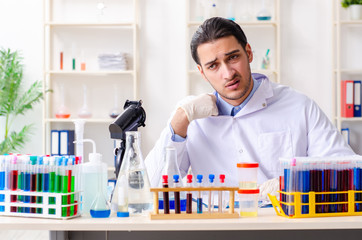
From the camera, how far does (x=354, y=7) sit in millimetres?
4371

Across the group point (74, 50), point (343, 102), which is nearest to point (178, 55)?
point (74, 50)

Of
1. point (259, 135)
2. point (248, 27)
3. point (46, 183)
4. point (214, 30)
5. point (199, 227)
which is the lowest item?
point (199, 227)

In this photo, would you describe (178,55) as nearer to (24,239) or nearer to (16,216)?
(24,239)

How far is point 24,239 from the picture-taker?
389 cm

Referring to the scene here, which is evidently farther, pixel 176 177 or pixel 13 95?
pixel 13 95

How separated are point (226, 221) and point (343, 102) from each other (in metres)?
3.29

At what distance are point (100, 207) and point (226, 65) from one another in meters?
0.87

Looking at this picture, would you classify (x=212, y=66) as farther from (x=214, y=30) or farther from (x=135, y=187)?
(x=135, y=187)

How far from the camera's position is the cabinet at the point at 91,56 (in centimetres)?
459

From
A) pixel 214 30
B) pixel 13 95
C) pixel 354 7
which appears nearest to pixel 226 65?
pixel 214 30

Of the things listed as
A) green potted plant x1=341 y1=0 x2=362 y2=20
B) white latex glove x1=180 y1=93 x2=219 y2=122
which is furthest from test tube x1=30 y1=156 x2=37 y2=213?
green potted plant x1=341 y1=0 x2=362 y2=20

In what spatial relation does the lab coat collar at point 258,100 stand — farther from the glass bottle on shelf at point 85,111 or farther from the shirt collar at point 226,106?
the glass bottle on shelf at point 85,111

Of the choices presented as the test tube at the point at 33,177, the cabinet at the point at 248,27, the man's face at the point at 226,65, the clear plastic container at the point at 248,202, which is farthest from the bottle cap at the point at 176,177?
the cabinet at the point at 248,27

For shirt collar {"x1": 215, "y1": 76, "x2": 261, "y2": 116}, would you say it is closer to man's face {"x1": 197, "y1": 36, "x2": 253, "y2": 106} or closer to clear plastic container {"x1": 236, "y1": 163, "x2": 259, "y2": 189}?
man's face {"x1": 197, "y1": 36, "x2": 253, "y2": 106}
